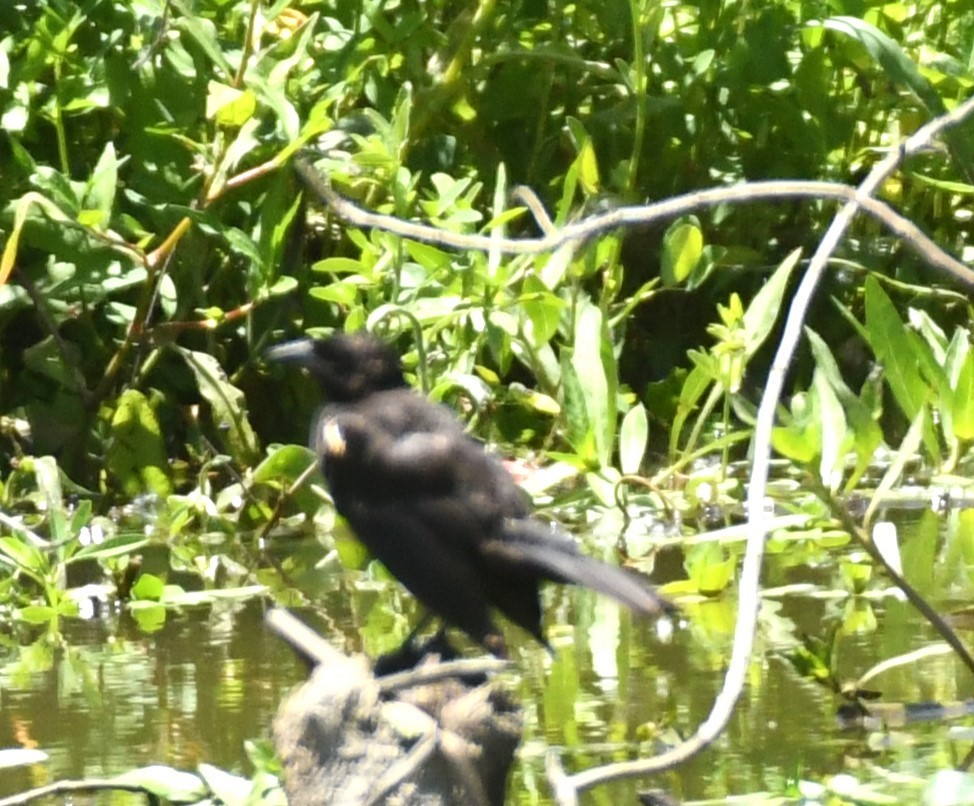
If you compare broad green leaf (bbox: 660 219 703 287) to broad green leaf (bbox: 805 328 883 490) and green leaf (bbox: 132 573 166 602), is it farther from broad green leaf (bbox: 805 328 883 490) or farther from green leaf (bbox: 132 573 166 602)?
broad green leaf (bbox: 805 328 883 490)

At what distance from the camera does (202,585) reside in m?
3.95

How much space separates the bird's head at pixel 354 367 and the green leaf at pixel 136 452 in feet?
4.35

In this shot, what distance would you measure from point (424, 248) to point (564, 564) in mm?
1620

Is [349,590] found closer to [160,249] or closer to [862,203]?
[160,249]

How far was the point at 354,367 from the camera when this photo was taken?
342 cm

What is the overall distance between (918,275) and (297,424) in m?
1.72

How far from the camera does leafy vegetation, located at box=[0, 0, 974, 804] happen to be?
13.5 feet

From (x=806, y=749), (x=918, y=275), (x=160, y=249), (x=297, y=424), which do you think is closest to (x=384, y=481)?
(x=806, y=749)

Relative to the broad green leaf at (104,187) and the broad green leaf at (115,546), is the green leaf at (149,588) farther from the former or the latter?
the broad green leaf at (104,187)

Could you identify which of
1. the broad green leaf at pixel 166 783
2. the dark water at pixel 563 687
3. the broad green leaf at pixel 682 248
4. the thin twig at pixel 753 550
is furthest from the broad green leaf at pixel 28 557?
the thin twig at pixel 753 550

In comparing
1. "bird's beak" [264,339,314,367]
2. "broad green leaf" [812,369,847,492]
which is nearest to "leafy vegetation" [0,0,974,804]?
"bird's beak" [264,339,314,367]

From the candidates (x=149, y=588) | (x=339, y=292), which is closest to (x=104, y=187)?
(x=339, y=292)

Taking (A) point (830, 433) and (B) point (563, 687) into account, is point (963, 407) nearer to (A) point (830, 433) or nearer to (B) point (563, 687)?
(A) point (830, 433)

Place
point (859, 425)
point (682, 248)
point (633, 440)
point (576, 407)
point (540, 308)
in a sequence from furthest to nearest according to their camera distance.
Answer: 1. point (682, 248)
2. point (540, 308)
3. point (633, 440)
4. point (576, 407)
5. point (859, 425)
